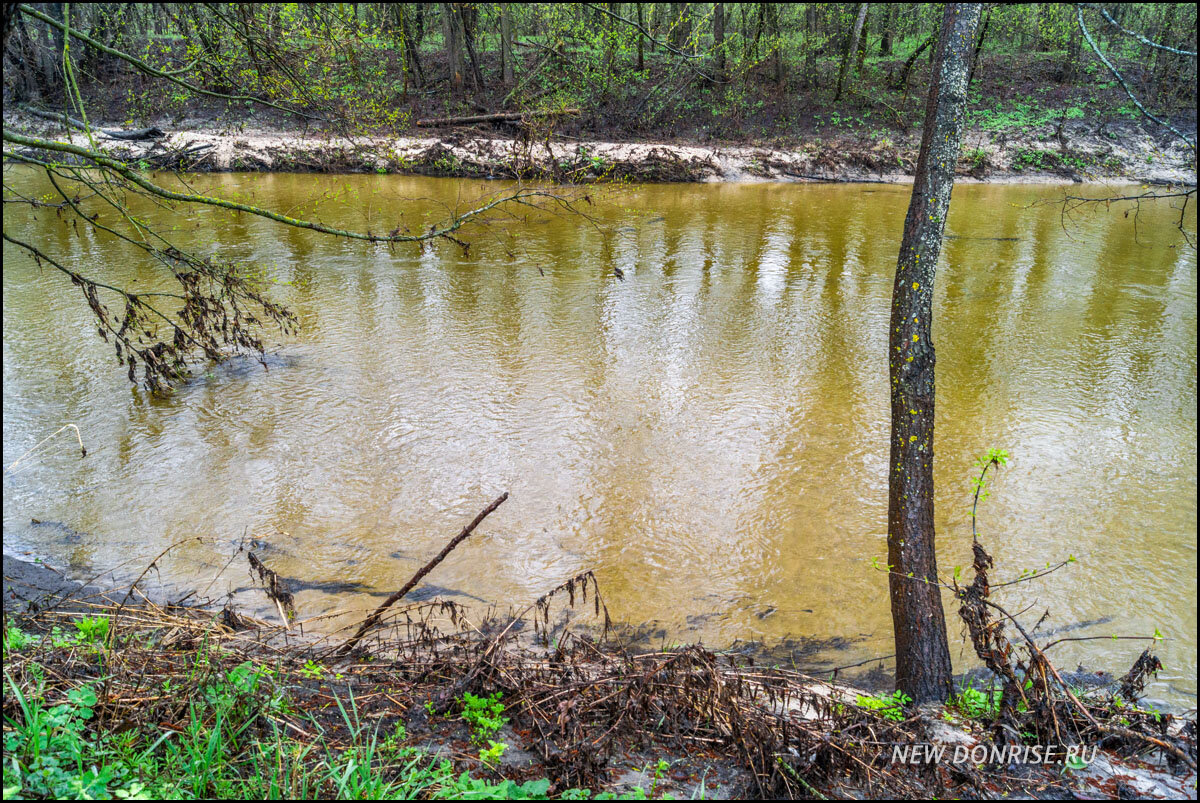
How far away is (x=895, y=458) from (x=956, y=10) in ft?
6.47

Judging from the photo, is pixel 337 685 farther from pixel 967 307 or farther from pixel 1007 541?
pixel 967 307

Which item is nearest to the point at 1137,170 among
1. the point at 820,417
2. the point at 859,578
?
the point at 820,417

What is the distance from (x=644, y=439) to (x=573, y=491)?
3.22 ft

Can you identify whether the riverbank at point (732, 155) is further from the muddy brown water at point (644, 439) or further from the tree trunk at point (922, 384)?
the tree trunk at point (922, 384)

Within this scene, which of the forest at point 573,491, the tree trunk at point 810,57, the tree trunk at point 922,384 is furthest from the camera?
the tree trunk at point 810,57

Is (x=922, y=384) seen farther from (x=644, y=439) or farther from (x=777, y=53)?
(x=777, y=53)

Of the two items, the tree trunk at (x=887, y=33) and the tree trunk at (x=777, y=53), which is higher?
the tree trunk at (x=887, y=33)

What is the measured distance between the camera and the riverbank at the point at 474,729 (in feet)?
7.06

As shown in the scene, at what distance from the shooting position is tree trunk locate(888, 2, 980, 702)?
3.03 m

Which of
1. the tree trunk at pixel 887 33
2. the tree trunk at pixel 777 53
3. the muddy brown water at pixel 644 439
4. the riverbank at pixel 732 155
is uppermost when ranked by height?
the tree trunk at pixel 887 33

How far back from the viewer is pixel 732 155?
19.7 meters

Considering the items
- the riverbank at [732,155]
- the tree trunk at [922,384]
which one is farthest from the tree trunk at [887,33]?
the tree trunk at [922,384]

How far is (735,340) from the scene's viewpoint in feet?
26.9

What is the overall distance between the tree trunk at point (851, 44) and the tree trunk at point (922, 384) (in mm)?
22109
